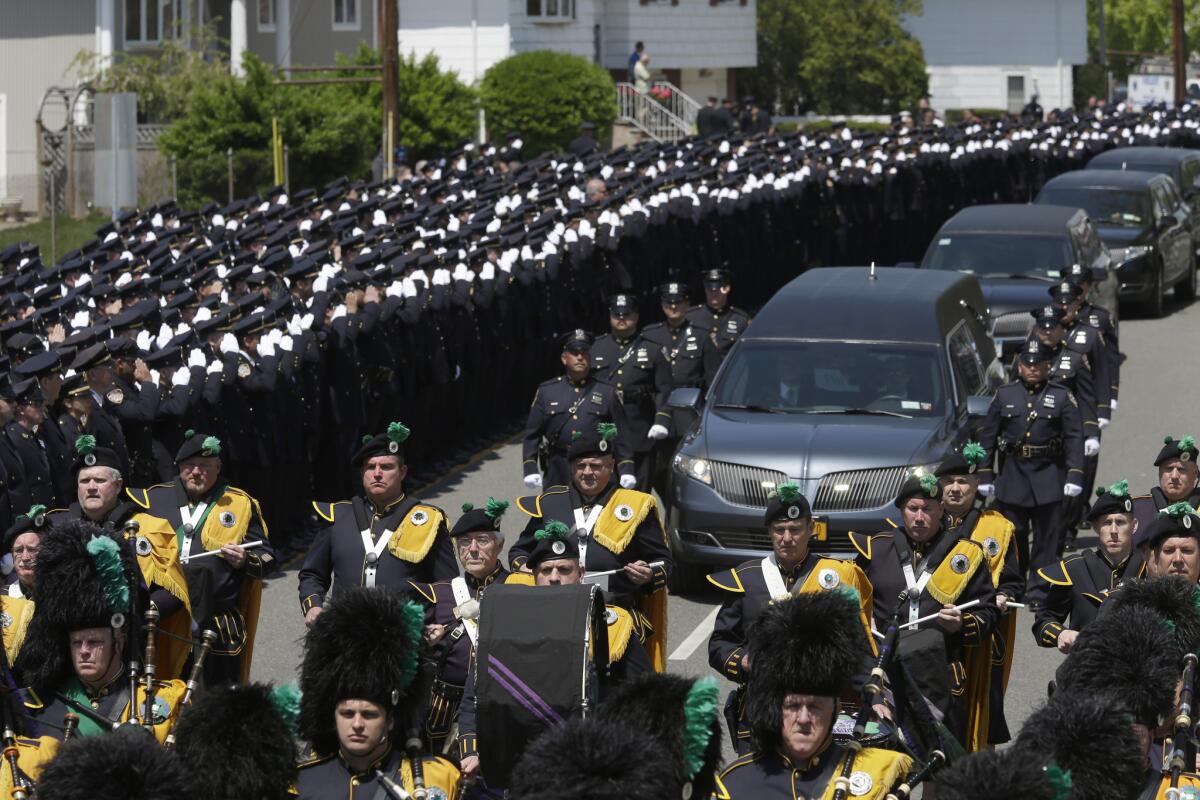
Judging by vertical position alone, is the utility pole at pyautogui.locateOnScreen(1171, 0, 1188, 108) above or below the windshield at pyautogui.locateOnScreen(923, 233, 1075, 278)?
above

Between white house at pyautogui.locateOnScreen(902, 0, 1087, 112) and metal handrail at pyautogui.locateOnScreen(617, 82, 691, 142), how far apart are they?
2397 centimetres

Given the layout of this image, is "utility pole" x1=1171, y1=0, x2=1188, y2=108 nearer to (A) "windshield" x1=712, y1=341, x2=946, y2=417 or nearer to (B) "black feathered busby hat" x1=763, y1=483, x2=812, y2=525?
(A) "windshield" x1=712, y1=341, x2=946, y2=417

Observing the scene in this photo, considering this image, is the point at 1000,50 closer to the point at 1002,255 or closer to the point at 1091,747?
the point at 1002,255

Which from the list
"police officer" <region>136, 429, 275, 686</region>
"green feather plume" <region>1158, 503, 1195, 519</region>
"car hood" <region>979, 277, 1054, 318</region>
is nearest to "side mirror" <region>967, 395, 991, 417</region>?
"green feather plume" <region>1158, 503, 1195, 519</region>

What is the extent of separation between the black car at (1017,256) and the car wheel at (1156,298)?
11.4 ft

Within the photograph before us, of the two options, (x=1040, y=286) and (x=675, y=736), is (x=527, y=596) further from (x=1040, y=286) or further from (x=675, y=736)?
(x=1040, y=286)

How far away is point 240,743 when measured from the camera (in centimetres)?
629

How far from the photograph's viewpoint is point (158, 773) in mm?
5836

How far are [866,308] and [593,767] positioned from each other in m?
10.3

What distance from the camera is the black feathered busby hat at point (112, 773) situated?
5.76m

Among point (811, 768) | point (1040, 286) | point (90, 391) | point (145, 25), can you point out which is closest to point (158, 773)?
point (811, 768)

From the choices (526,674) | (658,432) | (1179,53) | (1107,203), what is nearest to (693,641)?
(658,432)

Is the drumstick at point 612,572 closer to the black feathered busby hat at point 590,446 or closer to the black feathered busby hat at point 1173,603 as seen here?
the black feathered busby hat at point 590,446

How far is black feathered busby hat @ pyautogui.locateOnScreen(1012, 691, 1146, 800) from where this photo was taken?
624 cm
